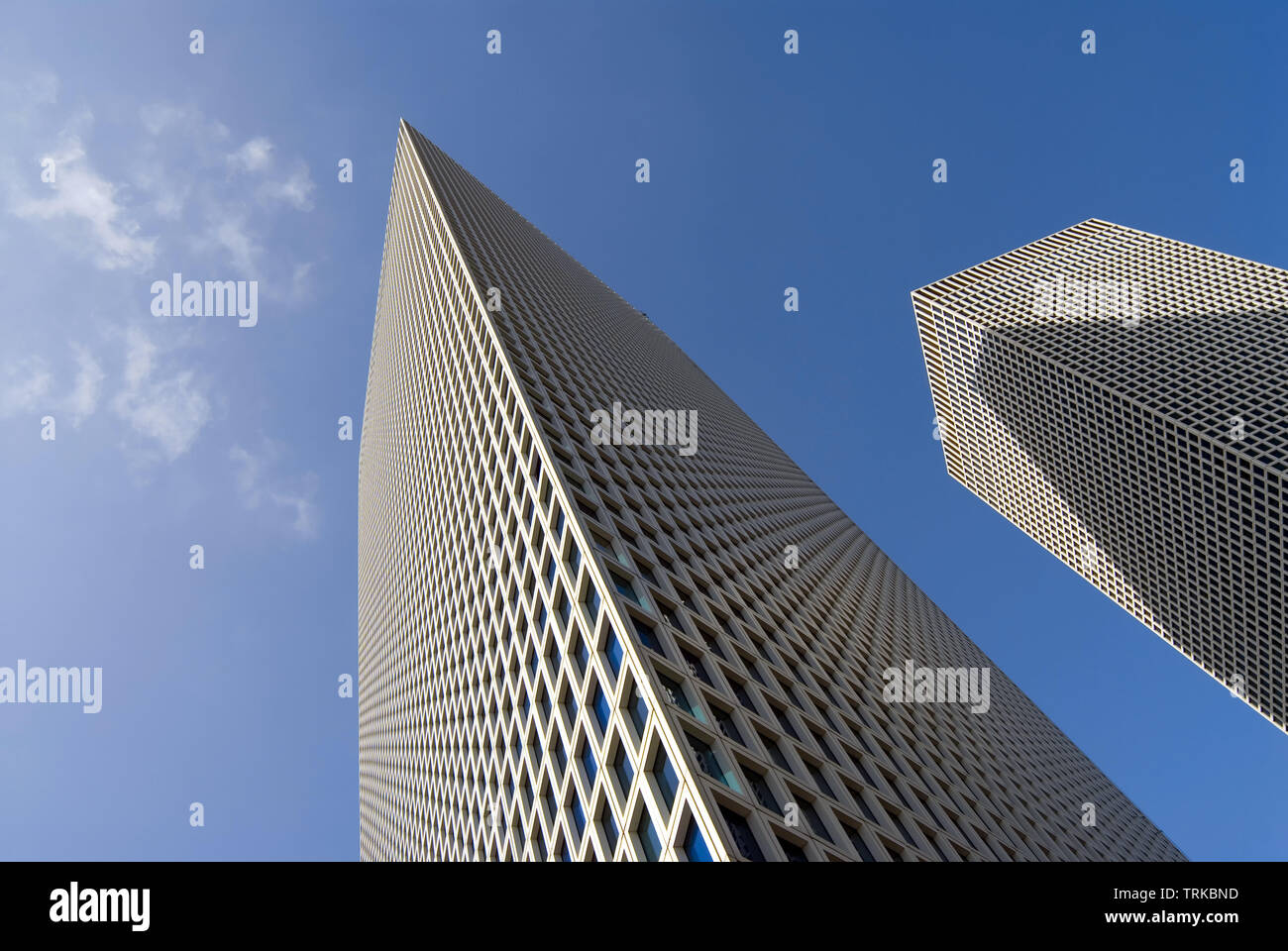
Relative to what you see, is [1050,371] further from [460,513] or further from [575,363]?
[460,513]

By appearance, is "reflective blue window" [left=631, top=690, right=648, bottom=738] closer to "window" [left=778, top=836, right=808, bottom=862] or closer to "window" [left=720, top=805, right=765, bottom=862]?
"window" [left=720, top=805, right=765, bottom=862]

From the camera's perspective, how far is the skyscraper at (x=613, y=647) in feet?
85.2

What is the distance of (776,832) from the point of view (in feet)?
74.0

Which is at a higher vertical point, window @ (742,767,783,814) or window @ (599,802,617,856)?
window @ (742,767,783,814)

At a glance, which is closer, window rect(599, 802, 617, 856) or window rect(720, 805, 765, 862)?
window rect(720, 805, 765, 862)

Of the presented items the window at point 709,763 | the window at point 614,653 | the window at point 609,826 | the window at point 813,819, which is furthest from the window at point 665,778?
the window at point 813,819

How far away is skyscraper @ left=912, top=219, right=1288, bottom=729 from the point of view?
82.0m

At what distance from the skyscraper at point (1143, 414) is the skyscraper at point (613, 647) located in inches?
1054

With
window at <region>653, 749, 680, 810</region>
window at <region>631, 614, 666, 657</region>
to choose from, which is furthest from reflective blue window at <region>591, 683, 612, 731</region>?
window at <region>653, 749, 680, 810</region>

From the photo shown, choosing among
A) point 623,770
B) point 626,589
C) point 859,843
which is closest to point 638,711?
point 623,770

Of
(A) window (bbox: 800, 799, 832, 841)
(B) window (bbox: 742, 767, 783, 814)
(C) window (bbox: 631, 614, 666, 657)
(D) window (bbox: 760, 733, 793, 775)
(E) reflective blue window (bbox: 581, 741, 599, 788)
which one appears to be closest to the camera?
(B) window (bbox: 742, 767, 783, 814)

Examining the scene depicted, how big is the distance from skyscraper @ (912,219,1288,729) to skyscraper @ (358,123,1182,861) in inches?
1054

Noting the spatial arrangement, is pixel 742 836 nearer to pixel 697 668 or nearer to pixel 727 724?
pixel 727 724

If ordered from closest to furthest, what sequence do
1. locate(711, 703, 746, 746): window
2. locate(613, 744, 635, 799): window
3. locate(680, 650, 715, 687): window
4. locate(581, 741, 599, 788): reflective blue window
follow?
locate(613, 744, 635, 799): window < locate(711, 703, 746, 746): window < locate(581, 741, 599, 788): reflective blue window < locate(680, 650, 715, 687): window
